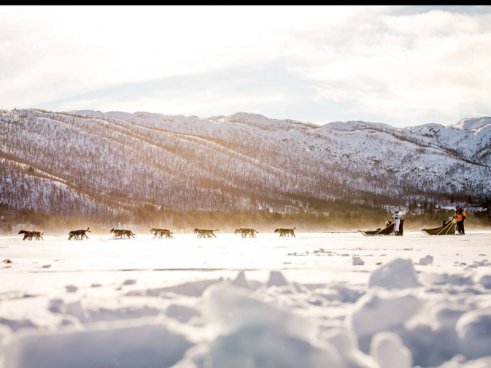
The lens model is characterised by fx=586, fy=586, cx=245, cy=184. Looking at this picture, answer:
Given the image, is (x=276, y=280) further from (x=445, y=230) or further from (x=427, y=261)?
(x=445, y=230)

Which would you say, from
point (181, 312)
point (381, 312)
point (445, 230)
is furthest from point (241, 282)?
point (445, 230)

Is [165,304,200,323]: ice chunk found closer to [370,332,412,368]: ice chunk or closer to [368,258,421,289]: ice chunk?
[370,332,412,368]: ice chunk

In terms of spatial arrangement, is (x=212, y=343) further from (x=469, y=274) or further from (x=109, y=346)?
(x=469, y=274)

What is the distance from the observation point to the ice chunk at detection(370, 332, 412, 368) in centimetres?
346

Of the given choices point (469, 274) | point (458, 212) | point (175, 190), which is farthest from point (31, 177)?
point (469, 274)

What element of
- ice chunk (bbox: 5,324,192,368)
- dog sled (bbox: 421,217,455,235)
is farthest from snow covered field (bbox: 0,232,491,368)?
dog sled (bbox: 421,217,455,235)

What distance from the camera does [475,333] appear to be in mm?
4000

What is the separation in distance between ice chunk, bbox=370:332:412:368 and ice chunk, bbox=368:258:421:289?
1933 mm

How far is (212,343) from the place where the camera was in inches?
139

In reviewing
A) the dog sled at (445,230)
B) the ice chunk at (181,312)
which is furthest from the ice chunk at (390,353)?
the dog sled at (445,230)

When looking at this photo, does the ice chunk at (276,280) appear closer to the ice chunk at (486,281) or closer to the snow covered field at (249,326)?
the snow covered field at (249,326)

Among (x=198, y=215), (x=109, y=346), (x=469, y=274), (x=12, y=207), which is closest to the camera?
(x=109, y=346)

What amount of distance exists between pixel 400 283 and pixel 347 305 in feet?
3.01

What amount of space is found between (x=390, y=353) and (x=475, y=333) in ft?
2.74
